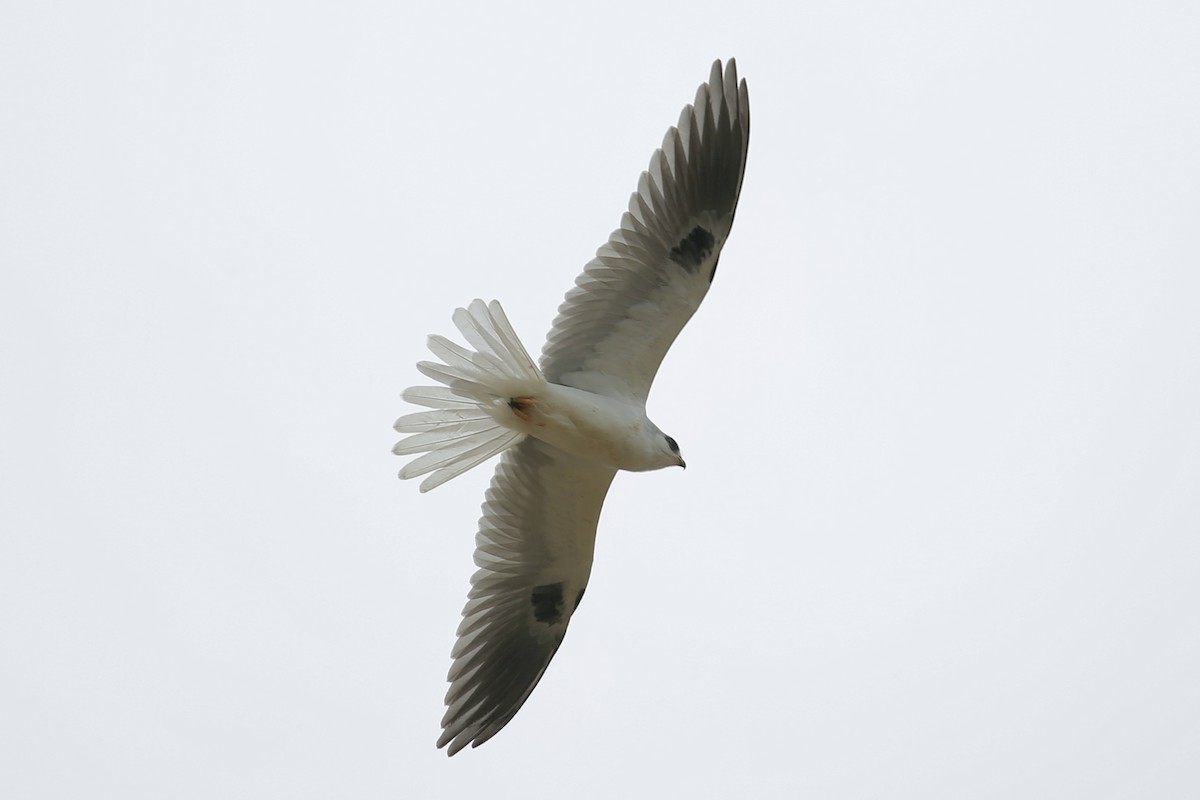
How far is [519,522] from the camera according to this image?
25.3 ft

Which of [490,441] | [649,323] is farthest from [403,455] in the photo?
[649,323]

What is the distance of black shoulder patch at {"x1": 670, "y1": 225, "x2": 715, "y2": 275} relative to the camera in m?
6.90

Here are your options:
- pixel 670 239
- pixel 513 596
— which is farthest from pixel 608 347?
pixel 513 596

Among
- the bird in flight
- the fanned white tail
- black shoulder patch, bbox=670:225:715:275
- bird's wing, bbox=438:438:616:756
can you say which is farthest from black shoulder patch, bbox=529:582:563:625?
black shoulder patch, bbox=670:225:715:275

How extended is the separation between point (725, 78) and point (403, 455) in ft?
8.61

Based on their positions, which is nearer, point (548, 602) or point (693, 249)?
Result: point (693, 249)

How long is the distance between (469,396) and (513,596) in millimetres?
1603

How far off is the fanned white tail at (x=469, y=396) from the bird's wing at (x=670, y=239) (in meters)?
0.48

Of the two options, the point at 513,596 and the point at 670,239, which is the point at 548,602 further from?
the point at 670,239

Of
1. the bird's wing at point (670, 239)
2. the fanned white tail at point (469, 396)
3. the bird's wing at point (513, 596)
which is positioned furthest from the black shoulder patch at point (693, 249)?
the bird's wing at point (513, 596)

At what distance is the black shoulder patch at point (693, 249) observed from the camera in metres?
6.90

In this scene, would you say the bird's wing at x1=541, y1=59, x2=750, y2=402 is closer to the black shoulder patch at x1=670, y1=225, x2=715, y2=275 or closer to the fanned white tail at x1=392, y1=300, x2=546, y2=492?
the black shoulder patch at x1=670, y1=225, x2=715, y2=275

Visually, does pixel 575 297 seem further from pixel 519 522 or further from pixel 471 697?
pixel 471 697

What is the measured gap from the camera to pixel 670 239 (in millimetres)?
6902
